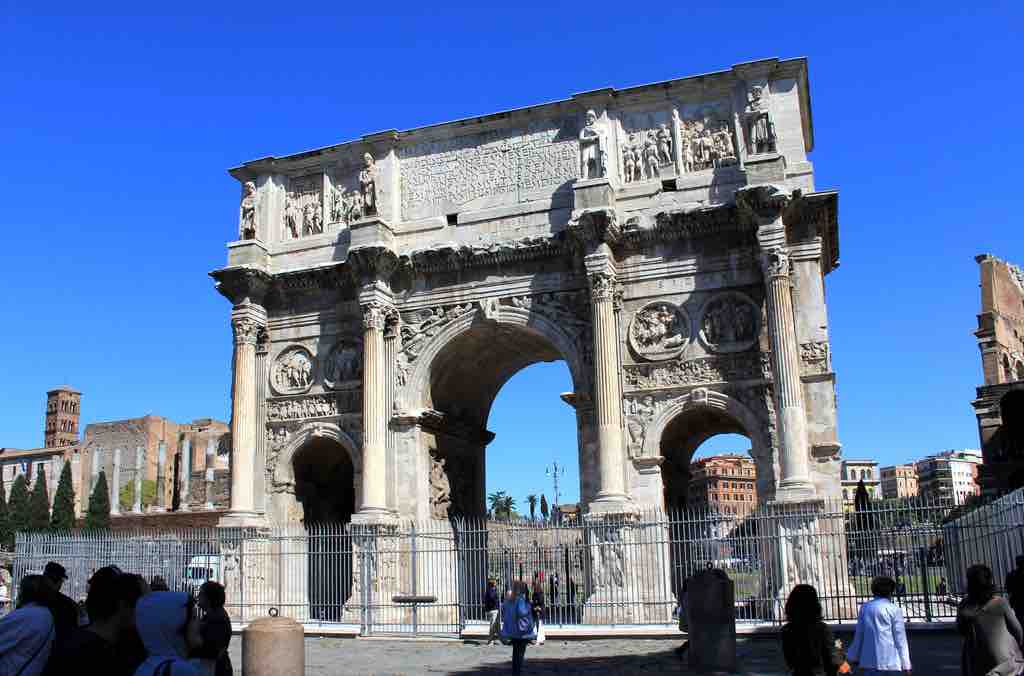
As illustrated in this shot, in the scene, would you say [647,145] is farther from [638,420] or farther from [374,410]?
[374,410]

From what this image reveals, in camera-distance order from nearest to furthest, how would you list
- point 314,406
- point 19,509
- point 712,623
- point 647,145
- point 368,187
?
1. point 712,623
2. point 647,145
3. point 368,187
4. point 314,406
5. point 19,509

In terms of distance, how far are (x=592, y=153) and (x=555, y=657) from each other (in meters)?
10.6

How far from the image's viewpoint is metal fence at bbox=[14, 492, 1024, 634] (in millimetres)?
16547

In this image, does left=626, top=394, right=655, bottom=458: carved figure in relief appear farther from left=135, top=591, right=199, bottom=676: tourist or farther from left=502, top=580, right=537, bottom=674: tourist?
left=135, top=591, right=199, bottom=676: tourist

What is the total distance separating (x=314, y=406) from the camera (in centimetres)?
2247

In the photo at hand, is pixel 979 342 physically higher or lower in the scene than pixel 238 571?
higher

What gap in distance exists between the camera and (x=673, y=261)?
66.0 feet

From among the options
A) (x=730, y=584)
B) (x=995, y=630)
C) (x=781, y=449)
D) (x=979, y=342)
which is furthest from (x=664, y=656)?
(x=979, y=342)

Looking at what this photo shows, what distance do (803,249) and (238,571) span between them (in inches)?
524

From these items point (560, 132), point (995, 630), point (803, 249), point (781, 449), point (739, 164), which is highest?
point (560, 132)

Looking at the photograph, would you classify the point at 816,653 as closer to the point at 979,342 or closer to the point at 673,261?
the point at 673,261

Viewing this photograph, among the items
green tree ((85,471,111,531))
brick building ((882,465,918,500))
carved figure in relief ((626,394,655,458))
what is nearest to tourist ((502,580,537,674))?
carved figure in relief ((626,394,655,458))

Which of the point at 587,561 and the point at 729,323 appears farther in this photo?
the point at 729,323

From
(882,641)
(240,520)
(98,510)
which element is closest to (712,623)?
(882,641)
